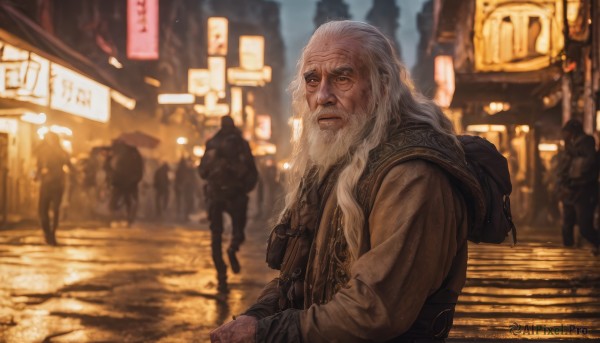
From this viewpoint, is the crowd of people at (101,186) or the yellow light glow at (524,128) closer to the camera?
the crowd of people at (101,186)

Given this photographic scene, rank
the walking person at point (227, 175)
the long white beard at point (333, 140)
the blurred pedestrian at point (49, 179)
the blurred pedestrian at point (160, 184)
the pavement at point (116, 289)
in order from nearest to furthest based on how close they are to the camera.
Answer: the long white beard at point (333, 140), the pavement at point (116, 289), the walking person at point (227, 175), the blurred pedestrian at point (49, 179), the blurred pedestrian at point (160, 184)

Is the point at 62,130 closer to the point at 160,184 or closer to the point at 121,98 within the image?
the point at 160,184

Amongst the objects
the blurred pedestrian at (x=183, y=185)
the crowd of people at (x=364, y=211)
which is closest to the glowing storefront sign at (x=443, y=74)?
the blurred pedestrian at (x=183, y=185)

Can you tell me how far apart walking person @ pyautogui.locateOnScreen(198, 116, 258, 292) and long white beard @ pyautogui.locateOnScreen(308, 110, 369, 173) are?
6666 millimetres

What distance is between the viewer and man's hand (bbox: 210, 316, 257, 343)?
89.0 inches

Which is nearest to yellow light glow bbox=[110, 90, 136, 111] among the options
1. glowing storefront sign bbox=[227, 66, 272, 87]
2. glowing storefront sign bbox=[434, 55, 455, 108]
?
glowing storefront sign bbox=[227, 66, 272, 87]

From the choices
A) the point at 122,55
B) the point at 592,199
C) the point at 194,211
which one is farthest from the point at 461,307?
the point at 122,55

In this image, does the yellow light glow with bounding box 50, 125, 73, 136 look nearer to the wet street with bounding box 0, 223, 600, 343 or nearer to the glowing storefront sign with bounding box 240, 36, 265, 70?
the wet street with bounding box 0, 223, 600, 343

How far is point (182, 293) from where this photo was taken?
814 cm

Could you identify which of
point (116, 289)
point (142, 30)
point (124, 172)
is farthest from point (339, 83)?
point (142, 30)

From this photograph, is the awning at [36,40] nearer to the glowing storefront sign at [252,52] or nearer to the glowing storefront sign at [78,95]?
the glowing storefront sign at [78,95]

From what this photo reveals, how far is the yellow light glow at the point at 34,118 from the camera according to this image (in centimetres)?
1804

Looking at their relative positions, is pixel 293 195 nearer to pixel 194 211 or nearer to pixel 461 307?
pixel 461 307

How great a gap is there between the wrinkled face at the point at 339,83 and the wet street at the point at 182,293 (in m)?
1.60
